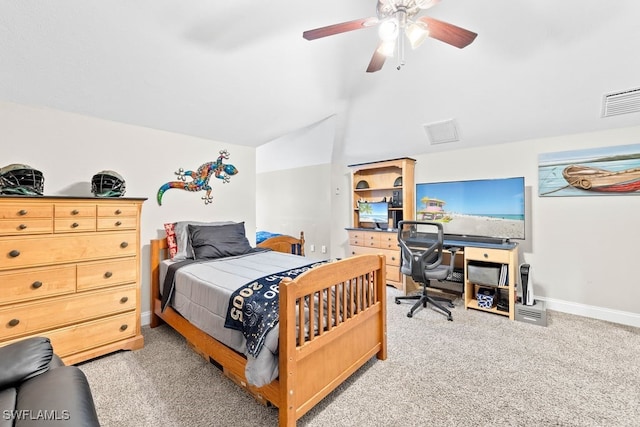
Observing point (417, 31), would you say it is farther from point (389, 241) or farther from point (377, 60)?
point (389, 241)

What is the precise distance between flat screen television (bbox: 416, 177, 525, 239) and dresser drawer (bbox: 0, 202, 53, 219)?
13.5 feet

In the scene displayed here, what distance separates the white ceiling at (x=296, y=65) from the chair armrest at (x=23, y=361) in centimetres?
196

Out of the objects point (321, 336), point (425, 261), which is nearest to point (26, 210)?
point (321, 336)

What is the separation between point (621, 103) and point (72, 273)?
198 inches

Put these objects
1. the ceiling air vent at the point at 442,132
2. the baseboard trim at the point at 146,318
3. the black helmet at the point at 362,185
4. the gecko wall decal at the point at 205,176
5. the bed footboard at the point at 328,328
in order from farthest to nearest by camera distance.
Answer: the black helmet at the point at 362,185 → the ceiling air vent at the point at 442,132 → the gecko wall decal at the point at 205,176 → the baseboard trim at the point at 146,318 → the bed footboard at the point at 328,328

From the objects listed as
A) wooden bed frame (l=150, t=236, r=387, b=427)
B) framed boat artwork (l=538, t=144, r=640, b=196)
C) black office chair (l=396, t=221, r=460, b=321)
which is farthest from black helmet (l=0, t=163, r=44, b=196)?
framed boat artwork (l=538, t=144, r=640, b=196)

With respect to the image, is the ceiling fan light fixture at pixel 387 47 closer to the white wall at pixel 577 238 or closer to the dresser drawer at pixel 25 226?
the white wall at pixel 577 238

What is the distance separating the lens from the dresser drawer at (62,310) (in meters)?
1.90

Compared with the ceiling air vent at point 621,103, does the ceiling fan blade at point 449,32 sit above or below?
above

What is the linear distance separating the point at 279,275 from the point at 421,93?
262 cm

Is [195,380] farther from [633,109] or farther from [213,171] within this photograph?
[633,109]

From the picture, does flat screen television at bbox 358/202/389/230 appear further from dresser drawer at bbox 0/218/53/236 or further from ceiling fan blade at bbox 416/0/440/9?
dresser drawer at bbox 0/218/53/236

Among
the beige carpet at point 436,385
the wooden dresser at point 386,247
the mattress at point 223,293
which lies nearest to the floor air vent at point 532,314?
the beige carpet at point 436,385

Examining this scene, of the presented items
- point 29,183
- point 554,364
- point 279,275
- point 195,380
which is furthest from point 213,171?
point 554,364
